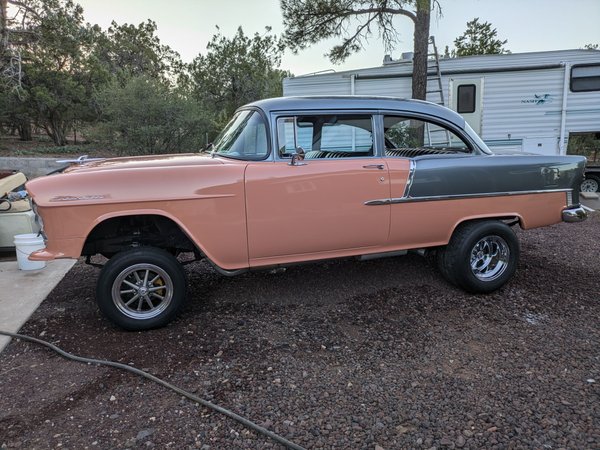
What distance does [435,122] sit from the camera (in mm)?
4277

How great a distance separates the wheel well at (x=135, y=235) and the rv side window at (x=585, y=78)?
31.8 feet

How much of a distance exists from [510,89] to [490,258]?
23.3 feet

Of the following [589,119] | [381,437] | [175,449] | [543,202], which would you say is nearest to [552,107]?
[589,119]

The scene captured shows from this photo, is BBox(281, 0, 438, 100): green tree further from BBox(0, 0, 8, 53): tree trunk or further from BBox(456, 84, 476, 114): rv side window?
BBox(0, 0, 8, 53): tree trunk

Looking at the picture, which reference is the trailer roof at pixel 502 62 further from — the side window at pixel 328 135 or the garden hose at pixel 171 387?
the garden hose at pixel 171 387

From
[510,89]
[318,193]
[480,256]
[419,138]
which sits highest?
[510,89]

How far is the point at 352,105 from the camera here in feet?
13.1

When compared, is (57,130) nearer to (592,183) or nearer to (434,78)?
(434,78)

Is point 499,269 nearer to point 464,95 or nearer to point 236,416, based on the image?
point 236,416

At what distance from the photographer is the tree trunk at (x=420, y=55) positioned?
9.27 m

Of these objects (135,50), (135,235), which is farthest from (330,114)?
(135,50)

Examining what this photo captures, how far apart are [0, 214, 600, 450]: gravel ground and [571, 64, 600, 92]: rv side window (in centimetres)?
682

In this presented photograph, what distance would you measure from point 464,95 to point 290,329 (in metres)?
8.34

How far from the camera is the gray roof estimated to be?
384 cm
